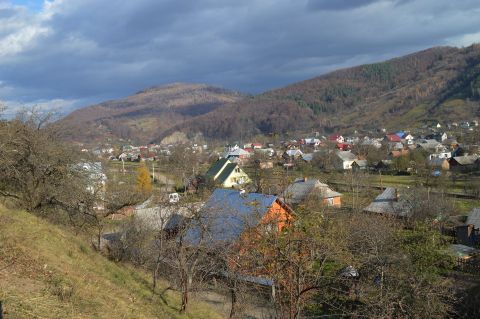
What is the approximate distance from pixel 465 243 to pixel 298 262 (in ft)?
70.7

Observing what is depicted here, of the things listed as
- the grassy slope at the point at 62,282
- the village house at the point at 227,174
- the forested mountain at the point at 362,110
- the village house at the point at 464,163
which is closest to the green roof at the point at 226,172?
the village house at the point at 227,174

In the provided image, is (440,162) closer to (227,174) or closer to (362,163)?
(362,163)

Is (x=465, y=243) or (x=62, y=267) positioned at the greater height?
(x=62, y=267)

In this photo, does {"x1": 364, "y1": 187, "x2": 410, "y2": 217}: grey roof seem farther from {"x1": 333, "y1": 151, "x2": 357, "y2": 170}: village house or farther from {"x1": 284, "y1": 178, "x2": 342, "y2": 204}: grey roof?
{"x1": 333, "y1": 151, "x2": 357, "y2": 170}: village house

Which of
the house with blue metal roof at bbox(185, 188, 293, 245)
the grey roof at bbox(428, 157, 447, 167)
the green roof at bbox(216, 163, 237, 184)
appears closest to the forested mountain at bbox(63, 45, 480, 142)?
the grey roof at bbox(428, 157, 447, 167)

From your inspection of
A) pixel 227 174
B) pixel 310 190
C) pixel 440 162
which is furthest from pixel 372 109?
pixel 310 190

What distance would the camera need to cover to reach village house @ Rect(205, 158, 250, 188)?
48.1m

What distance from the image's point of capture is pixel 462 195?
38.6 m

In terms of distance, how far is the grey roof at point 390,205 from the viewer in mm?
29047

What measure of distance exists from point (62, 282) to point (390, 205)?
1031 inches

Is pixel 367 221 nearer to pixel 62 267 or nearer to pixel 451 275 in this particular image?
pixel 451 275

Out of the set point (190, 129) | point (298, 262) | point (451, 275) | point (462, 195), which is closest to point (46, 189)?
point (298, 262)

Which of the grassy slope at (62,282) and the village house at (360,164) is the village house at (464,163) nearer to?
the village house at (360,164)

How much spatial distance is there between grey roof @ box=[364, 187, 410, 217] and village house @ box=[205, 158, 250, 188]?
17930 mm
